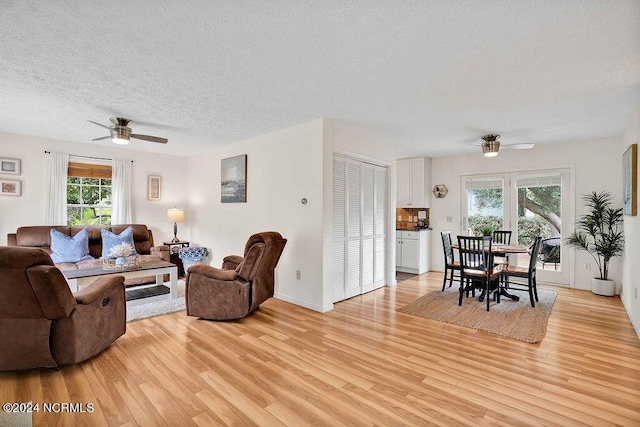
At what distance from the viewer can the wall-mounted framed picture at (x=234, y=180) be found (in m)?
5.28

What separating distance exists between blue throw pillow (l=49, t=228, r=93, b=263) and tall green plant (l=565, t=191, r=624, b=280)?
7851 mm

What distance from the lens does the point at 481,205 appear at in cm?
626

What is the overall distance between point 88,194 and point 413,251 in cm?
633

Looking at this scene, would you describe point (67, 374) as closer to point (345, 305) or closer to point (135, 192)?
point (345, 305)

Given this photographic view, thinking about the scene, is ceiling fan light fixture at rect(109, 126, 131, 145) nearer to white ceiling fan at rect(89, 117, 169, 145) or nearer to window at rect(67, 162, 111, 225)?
white ceiling fan at rect(89, 117, 169, 145)

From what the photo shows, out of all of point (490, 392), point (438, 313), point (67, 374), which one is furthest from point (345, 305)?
point (67, 374)

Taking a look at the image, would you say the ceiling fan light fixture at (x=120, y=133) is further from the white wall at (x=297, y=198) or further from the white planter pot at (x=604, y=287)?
the white planter pot at (x=604, y=287)

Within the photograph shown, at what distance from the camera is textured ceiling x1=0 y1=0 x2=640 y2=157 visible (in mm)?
1884

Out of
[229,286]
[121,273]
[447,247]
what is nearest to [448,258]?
[447,247]

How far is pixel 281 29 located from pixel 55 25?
1455mm

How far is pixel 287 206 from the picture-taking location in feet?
14.8

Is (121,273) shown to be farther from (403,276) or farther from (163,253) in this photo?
(403,276)

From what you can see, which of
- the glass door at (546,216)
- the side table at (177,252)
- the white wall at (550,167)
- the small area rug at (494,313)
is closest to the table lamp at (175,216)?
the side table at (177,252)

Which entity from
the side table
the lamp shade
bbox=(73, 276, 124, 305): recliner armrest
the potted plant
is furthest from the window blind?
the potted plant
